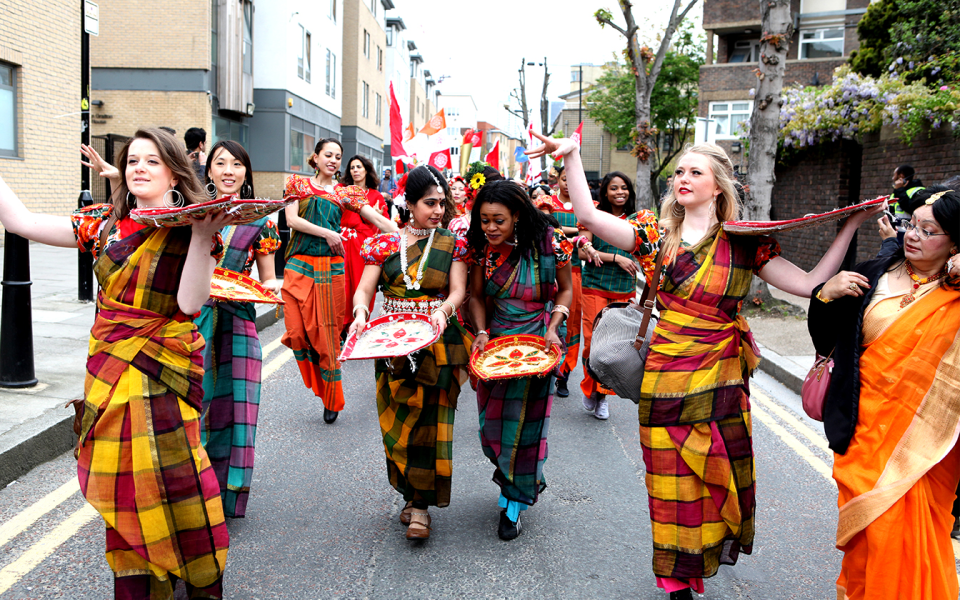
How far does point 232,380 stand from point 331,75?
3311 cm

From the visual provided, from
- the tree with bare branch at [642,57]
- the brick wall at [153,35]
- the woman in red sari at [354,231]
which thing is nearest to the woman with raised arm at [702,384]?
the woman in red sari at [354,231]

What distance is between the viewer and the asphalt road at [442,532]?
3500 mm

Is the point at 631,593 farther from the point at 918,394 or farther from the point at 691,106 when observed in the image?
the point at 691,106

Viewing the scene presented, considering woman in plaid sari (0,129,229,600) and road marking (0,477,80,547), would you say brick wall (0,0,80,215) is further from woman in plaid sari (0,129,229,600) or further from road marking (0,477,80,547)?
woman in plaid sari (0,129,229,600)

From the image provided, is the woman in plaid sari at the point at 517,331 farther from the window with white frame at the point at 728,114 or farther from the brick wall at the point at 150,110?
the window with white frame at the point at 728,114

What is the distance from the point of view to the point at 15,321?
560 centimetres

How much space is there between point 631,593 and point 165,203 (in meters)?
2.52

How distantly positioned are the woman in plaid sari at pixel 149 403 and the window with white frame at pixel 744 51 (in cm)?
3662

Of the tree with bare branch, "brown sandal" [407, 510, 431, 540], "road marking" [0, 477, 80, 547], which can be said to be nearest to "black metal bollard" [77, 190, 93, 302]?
"road marking" [0, 477, 80, 547]

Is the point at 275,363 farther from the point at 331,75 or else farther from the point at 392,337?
the point at 331,75

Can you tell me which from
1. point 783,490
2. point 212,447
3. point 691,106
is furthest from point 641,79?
point 691,106

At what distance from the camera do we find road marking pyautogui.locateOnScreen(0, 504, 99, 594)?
339 centimetres

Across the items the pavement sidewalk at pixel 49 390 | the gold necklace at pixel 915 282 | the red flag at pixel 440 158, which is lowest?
the pavement sidewalk at pixel 49 390

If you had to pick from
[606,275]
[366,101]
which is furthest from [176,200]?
[366,101]
